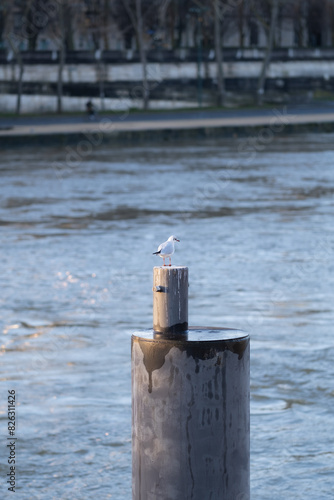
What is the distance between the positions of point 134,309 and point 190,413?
5.50m

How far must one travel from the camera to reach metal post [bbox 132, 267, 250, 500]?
3.68m

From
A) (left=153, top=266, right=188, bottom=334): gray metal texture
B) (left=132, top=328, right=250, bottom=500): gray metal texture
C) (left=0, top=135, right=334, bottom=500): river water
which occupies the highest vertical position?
(left=153, top=266, right=188, bottom=334): gray metal texture

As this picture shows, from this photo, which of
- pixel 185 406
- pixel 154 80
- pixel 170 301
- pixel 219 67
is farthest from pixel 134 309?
pixel 154 80

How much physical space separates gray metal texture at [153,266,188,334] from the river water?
4.57ft

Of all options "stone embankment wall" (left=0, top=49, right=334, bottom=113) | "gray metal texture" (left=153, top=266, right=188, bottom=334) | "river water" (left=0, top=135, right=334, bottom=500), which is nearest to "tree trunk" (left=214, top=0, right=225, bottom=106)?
"stone embankment wall" (left=0, top=49, right=334, bottom=113)

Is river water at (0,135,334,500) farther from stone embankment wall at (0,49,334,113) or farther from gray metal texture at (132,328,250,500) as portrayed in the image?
stone embankment wall at (0,49,334,113)

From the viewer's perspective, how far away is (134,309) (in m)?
9.17

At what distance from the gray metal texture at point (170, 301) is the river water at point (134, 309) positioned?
1.39 meters

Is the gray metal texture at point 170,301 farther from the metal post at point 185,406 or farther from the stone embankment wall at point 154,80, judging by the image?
the stone embankment wall at point 154,80

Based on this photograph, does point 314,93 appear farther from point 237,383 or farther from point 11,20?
point 237,383

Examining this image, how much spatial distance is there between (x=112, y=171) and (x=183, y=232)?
36.4ft

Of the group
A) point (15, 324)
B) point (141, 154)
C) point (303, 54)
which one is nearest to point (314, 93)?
point (303, 54)

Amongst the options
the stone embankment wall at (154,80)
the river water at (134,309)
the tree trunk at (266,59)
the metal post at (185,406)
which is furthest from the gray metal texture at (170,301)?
the tree trunk at (266,59)

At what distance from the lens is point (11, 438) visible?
230 inches
